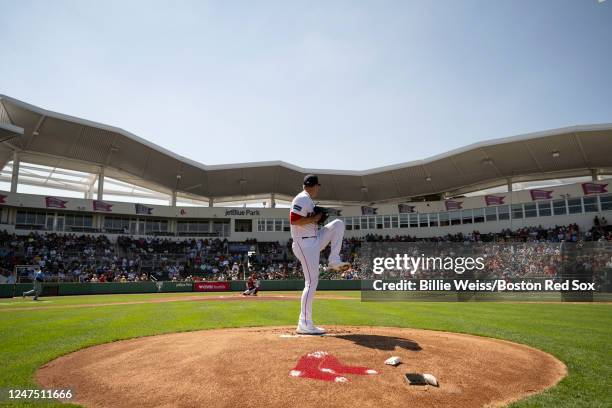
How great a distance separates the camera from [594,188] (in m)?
37.8

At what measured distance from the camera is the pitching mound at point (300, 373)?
162 inches

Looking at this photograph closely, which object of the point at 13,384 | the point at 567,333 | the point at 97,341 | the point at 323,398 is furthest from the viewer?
the point at 567,333

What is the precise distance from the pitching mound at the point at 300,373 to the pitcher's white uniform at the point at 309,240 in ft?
2.73

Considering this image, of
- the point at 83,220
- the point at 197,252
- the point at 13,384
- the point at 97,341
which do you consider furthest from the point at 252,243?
the point at 13,384

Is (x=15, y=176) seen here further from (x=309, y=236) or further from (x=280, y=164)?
(x=309, y=236)

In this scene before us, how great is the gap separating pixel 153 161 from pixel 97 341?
39533mm

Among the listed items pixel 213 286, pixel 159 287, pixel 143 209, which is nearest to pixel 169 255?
pixel 143 209

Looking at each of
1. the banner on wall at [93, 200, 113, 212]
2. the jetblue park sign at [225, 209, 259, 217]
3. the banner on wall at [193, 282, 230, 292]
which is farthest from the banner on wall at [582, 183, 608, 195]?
the banner on wall at [93, 200, 113, 212]

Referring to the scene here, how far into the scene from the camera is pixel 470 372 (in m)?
5.00

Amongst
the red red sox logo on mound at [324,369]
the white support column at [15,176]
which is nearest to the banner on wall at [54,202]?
the white support column at [15,176]

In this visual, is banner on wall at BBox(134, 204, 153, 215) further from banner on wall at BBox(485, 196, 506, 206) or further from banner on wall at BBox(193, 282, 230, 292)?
banner on wall at BBox(485, 196, 506, 206)

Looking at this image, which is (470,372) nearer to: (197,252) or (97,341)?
(97,341)

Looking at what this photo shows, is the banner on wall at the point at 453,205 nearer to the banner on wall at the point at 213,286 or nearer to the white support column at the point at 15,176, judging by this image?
the banner on wall at the point at 213,286

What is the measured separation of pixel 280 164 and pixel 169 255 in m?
16.4
